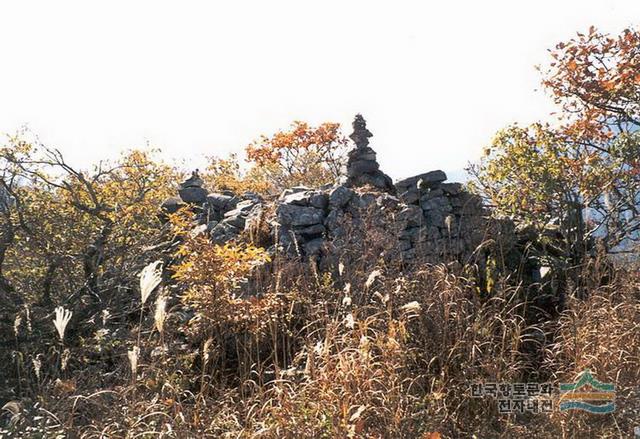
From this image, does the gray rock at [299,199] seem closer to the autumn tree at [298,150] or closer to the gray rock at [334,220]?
the gray rock at [334,220]

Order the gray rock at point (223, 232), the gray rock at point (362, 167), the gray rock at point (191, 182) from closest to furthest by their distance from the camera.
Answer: the gray rock at point (223, 232), the gray rock at point (191, 182), the gray rock at point (362, 167)

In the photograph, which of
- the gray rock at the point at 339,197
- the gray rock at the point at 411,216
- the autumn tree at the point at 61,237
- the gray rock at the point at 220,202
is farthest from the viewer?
the gray rock at the point at 220,202

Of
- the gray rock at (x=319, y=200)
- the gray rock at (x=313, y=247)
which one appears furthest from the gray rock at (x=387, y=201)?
the gray rock at (x=313, y=247)

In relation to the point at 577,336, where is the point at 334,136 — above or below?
above

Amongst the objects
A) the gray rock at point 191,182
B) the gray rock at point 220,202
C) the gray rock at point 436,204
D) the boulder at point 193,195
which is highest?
the gray rock at point 191,182

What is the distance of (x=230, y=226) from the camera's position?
7.54 metres

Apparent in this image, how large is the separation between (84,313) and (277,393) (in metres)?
2.66

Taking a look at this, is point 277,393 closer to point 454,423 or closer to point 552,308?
point 454,423

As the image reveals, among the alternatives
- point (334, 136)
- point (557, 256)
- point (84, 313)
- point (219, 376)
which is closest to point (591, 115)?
point (557, 256)

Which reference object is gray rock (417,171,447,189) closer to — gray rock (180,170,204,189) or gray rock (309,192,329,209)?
gray rock (309,192,329,209)

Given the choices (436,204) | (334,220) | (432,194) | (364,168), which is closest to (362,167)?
(364,168)
